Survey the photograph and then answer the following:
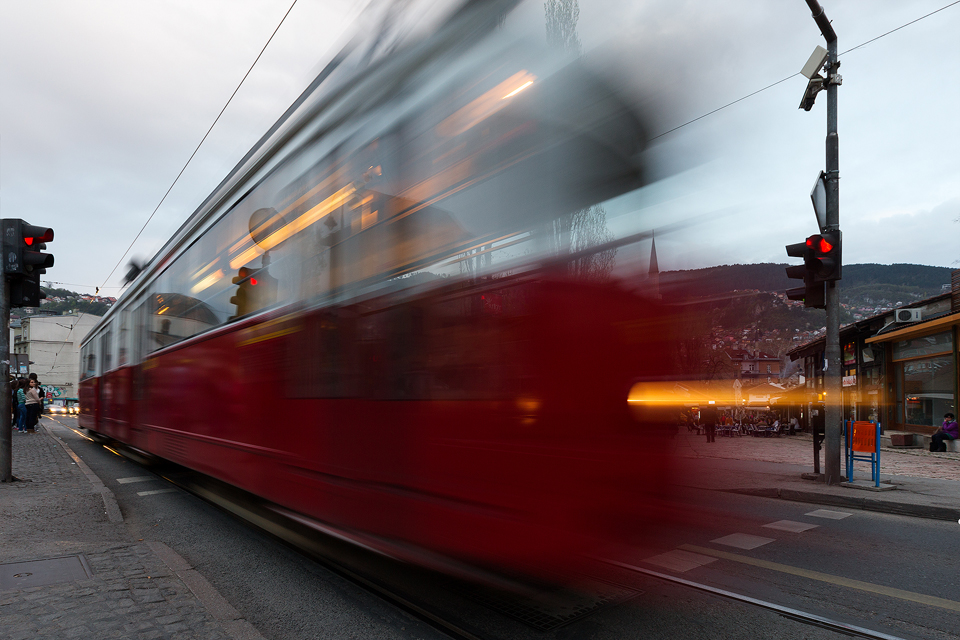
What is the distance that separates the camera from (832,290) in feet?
31.2

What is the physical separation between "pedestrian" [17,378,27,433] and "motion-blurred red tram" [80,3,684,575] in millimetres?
18125

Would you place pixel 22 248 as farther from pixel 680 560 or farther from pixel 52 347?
pixel 52 347

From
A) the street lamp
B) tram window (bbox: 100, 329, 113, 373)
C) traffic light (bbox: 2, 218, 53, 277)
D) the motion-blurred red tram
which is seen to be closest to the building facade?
tram window (bbox: 100, 329, 113, 373)

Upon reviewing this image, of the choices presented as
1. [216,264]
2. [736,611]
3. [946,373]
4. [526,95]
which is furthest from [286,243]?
[946,373]

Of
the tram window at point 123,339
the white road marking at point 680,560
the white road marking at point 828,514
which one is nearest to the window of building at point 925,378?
the white road marking at point 828,514

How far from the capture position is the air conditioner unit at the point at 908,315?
66.4 feet

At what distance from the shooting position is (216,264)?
607 centimetres

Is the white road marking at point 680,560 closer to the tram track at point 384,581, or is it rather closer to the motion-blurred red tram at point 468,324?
the tram track at point 384,581

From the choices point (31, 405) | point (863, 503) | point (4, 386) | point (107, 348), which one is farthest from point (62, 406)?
point (863, 503)

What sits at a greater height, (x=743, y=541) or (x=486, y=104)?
(x=486, y=104)

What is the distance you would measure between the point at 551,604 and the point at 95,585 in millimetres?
2958

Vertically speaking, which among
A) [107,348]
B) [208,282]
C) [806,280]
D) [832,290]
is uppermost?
[806,280]

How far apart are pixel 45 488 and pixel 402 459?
22.9 ft

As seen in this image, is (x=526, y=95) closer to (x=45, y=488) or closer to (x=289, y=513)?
(x=289, y=513)
